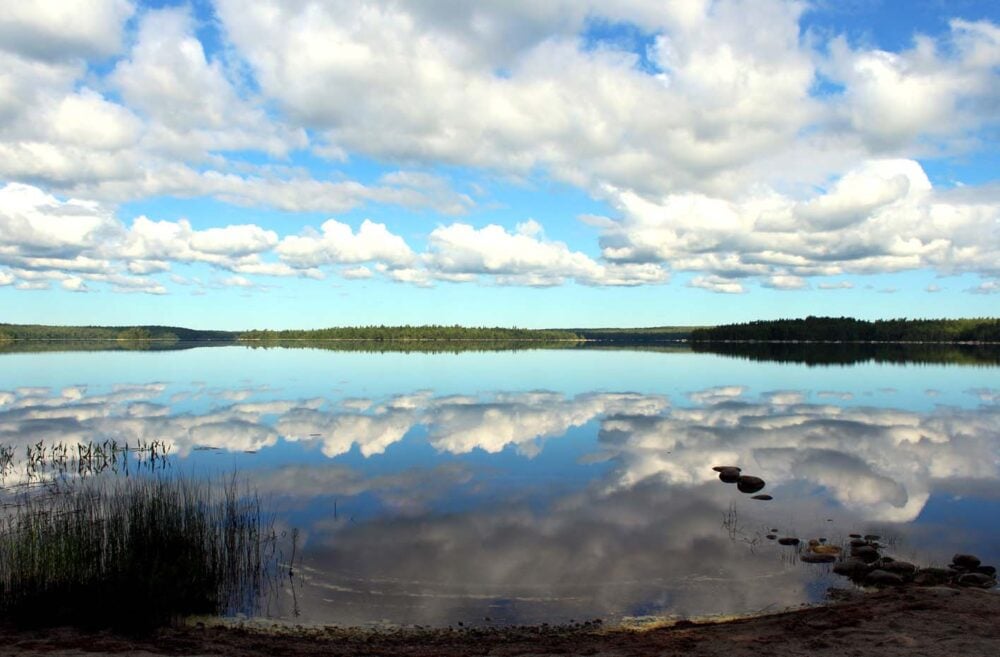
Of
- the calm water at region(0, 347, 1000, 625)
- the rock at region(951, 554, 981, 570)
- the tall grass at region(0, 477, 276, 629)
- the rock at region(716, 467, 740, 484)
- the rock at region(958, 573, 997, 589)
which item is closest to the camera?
the tall grass at region(0, 477, 276, 629)

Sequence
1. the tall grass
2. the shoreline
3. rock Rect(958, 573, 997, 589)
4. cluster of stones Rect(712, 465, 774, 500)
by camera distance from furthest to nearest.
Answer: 1. cluster of stones Rect(712, 465, 774, 500)
2. rock Rect(958, 573, 997, 589)
3. the tall grass
4. the shoreline

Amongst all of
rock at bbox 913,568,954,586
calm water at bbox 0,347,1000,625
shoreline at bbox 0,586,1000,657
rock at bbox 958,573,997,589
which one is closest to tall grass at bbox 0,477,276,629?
shoreline at bbox 0,586,1000,657

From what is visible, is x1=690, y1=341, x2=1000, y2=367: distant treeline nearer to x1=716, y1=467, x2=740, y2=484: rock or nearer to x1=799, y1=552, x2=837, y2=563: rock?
x1=716, y1=467, x2=740, y2=484: rock

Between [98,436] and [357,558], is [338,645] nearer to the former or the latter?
[357,558]

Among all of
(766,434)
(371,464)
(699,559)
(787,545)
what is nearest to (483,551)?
(699,559)

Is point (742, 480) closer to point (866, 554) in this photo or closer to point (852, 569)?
point (866, 554)

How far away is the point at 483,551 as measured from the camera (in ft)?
52.1

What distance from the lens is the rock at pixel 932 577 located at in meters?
13.6

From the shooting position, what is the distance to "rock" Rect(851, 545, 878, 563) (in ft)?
49.2

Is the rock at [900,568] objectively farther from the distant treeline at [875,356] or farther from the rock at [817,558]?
the distant treeline at [875,356]

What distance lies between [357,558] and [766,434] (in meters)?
24.0

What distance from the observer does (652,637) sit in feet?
35.4

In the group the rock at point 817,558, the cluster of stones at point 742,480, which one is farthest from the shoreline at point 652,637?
the cluster of stones at point 742,480

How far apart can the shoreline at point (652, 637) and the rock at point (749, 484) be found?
9513 mm
